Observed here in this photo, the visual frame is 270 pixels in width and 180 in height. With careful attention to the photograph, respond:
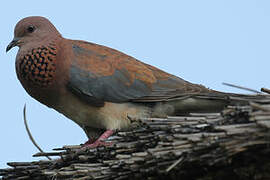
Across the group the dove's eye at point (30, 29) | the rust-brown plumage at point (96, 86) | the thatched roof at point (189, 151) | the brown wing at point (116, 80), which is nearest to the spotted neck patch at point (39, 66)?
the rust-brown plumage at point (96, 86)

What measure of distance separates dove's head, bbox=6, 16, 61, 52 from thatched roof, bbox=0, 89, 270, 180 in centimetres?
131

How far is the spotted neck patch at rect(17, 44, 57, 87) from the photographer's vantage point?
15.3 ft

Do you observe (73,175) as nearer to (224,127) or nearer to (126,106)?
(126,106)

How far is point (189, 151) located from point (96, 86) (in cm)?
187

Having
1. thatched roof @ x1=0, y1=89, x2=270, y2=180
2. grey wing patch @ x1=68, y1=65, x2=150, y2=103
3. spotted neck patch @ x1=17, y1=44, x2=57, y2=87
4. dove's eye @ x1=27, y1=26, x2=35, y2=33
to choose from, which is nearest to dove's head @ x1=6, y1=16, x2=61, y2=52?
dove's eye @ x1=27, y1=26, x2=35, y2=33

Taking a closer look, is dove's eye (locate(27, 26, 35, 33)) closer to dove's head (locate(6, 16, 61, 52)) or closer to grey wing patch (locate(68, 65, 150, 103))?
dove's head (locate(6, 16, 61, 52))

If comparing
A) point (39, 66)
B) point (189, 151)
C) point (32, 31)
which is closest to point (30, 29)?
point (32, 31)

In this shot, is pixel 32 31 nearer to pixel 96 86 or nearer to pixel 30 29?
pixel 30 29

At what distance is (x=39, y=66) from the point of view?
4.69 metres

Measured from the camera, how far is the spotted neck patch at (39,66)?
184 inches

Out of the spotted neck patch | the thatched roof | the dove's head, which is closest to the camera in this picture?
the thatched roof

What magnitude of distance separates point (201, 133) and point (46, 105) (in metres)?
2.14

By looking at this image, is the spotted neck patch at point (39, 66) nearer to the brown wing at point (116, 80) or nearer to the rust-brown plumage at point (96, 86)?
the rust-brown plumage at point (96, 86)

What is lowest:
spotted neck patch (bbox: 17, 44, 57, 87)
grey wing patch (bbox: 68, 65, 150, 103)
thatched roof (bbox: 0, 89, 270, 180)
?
thatched roof (bbox: 0, 89, 270, 180)
